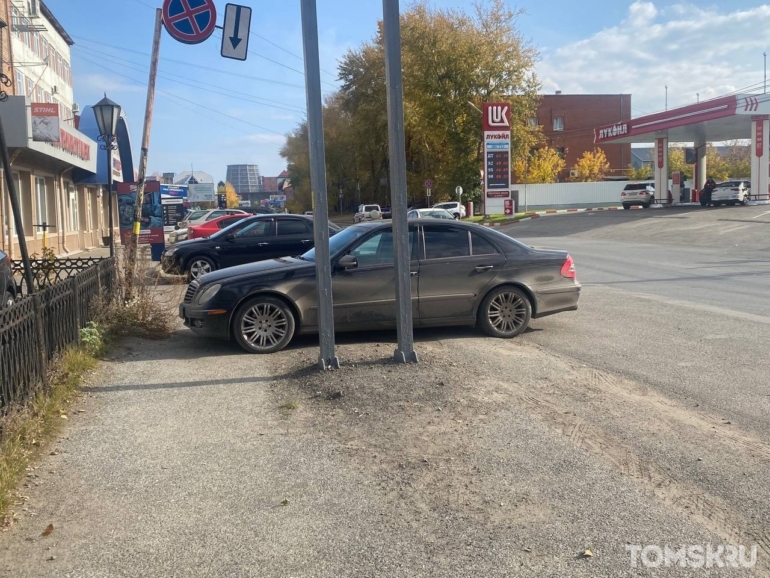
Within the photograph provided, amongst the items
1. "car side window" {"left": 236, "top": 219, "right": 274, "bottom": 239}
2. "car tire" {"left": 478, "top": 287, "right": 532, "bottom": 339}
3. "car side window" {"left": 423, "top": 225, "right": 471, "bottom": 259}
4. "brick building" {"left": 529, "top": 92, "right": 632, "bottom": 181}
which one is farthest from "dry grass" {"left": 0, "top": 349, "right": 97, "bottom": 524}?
"brick building" {"left": 529, "top": 92, "right": 632, "bottom": 181}

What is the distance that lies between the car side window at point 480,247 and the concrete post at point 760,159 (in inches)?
1360

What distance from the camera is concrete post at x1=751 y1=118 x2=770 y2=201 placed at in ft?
127

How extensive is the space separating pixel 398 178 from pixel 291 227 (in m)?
10.2

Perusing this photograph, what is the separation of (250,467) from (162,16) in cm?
1015

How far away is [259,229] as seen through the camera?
17.5m

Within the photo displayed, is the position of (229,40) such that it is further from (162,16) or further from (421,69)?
(421,69)

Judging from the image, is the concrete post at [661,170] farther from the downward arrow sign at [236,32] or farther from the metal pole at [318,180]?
the metal pole at [318,180]

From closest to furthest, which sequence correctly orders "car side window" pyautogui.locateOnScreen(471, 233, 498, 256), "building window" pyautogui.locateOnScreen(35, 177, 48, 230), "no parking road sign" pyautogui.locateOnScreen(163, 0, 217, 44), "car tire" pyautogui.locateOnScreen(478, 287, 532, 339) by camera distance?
"car tire" pyautogui.locateOnScreen(478, 287, 532, 339) < "car side window" pyautogui.locateOnScreen(471, 233, 498, 256) < "no parking road sign" pyautogui.locateOnScreen(163, 0, 217, 44) < "building window" pyautogui.locateOnScreen(35, 177, 48, 230)

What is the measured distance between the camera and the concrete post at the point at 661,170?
4684cm

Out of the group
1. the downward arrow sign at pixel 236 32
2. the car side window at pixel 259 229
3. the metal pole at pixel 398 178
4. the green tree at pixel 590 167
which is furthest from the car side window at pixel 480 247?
the green tree at pixel 590 167

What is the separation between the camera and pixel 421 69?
54.5 meters

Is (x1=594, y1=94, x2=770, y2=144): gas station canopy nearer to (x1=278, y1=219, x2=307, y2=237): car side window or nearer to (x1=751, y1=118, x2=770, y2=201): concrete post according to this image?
(x1=751, y1=118, x2=770, y2=201): concrete post

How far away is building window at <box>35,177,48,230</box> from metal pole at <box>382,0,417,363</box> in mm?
21937

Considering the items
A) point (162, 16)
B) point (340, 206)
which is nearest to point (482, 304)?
point (162, 16)
